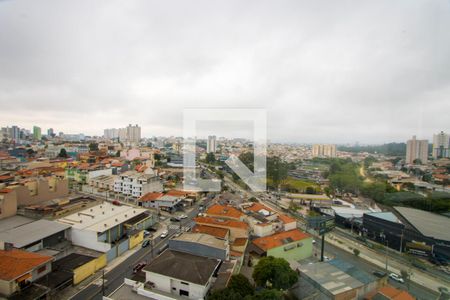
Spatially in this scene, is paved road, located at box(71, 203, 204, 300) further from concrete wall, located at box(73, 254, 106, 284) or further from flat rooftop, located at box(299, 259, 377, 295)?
flat rooftop, located at box(299, 259, 377, 295)

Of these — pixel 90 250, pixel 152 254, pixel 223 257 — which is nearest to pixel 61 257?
pixel 90 250

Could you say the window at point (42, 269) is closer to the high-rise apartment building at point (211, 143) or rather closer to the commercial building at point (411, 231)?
the high-rise apartment building at point (211, 143)

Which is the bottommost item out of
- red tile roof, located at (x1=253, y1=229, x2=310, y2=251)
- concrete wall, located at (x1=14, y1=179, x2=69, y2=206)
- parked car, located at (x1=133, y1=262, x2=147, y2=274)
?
parked car, located at (x1=133, y1=262, x2=147, y2=274)

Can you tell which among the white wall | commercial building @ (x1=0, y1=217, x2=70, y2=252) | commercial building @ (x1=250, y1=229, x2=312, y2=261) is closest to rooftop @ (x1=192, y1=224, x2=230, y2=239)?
commercial building @ (x1=250, y1=229, x2=312, y2=261)

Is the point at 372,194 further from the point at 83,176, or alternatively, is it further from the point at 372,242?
the point at 83,176

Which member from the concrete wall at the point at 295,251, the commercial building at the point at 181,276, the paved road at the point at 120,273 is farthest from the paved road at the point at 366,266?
the paved road at the point at 120,273

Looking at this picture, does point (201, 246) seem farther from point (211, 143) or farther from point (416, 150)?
point (211, 143)
